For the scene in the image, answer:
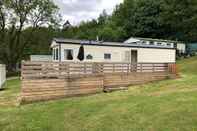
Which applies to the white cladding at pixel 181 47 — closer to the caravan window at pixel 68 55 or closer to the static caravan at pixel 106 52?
the static caravan at pixel 106 52

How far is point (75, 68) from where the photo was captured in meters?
11.5

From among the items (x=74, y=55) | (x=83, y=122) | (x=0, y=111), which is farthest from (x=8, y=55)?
(x=83, y=122)

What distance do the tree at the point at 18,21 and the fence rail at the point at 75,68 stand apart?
20687 millimetres

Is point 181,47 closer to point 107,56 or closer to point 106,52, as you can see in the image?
point 107,56

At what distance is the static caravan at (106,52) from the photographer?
18.4 meters

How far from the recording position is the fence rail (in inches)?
402

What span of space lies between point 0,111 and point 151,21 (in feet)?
130

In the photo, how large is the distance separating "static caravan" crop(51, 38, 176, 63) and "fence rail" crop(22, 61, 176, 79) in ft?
18.8

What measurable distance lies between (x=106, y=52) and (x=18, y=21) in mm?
15344

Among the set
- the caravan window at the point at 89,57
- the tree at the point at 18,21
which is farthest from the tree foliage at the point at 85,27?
the caravan window at the point at 89,57

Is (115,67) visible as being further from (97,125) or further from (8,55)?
(8,55)

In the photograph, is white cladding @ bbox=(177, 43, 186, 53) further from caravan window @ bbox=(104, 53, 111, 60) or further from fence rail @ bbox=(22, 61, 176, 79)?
fence rail @ bbox=(22, 61, 176, 79)

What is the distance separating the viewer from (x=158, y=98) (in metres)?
8.87

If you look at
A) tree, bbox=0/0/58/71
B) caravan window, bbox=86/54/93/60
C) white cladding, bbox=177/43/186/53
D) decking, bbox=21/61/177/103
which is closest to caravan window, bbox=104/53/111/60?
caravan window, bbox=86/54/93/60
